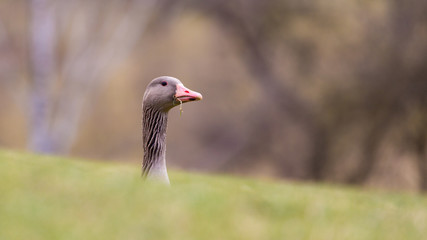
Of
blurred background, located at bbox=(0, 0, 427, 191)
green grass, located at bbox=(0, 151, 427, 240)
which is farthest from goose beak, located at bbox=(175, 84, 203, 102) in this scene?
blurred background, located at bbox=(0, 0, 427, 191)

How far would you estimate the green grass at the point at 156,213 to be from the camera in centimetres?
495

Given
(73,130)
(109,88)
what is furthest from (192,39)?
(73,130)

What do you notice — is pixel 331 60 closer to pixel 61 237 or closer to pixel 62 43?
pixel 62 43


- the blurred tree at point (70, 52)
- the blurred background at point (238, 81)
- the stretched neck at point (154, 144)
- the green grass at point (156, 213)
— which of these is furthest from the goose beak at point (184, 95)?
the blurred tree at point (70, 52)

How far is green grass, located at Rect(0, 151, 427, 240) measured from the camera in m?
4.95

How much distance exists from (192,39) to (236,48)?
9.19 feet

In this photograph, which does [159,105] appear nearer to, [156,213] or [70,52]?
[156,213]

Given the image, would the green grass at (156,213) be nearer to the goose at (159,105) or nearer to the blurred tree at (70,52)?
the goose at (159,105)

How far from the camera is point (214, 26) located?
1108 inches

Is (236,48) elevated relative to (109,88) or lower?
elevated

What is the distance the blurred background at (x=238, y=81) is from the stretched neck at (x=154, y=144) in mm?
14798

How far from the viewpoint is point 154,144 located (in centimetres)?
802

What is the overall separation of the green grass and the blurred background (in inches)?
636

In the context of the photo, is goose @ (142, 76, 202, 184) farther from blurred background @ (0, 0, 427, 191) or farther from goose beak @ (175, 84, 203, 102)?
blurred background @ (0, 0, 427, 191)
